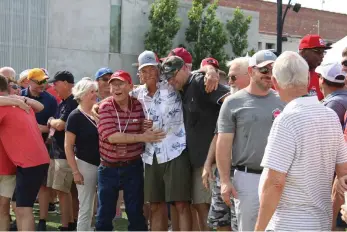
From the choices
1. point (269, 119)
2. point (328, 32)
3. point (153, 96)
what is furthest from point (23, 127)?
point (328, 32)

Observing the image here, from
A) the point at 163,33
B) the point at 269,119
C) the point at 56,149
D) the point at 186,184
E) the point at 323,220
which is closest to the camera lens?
the point at 323,220

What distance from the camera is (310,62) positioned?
586 centimetres

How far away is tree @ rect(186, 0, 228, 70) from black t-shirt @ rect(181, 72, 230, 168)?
25.3 m

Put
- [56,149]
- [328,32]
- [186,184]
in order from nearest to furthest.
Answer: [186,184] → [56,149] → [328,32]

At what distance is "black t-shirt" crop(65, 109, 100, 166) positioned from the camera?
664cm

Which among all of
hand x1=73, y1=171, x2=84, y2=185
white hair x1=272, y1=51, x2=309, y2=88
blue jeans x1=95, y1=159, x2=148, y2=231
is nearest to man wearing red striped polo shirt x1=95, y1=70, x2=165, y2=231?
blue jeans x1=95, y1=159, x2=148, y2=231

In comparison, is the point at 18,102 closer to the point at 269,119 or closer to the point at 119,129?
the point at 119,129

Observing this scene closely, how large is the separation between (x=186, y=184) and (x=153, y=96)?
38.6 inches

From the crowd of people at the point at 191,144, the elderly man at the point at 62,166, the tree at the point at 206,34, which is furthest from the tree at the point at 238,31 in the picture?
the elderly man at the point at 62,166

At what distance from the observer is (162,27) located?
2977 cm

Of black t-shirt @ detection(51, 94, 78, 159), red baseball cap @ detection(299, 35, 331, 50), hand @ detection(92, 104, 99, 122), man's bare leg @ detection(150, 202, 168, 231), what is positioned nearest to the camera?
red baseball cap @ detection(299, 35, 331, 50)

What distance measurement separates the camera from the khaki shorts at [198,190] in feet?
18.8

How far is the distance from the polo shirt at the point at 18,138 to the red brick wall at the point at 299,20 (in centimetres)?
3940

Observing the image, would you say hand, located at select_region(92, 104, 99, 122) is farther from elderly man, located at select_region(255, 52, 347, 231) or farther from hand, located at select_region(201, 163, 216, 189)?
elderly man, located at select_region(255, 52, 347, 231)
